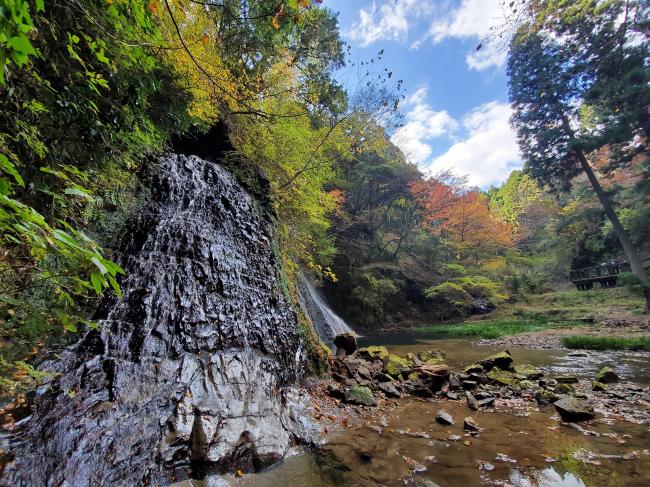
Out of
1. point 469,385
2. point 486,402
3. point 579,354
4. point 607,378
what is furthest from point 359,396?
point 579,354

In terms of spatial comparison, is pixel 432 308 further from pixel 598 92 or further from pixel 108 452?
pixel 108 452

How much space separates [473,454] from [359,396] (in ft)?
6.22

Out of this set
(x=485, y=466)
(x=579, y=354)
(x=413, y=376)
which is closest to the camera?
(x=485, y=466)

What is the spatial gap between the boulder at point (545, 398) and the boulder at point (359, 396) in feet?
8.55

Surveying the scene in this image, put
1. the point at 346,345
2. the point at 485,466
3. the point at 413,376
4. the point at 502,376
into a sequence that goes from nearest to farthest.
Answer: the point at 485,466 → the point at 413,376 → the point at 502,376 → the point at 346,345

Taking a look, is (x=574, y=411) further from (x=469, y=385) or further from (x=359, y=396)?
(x=359, y=396)

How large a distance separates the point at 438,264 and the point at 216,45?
1966 centimetres

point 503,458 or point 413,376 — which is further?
point 413,376

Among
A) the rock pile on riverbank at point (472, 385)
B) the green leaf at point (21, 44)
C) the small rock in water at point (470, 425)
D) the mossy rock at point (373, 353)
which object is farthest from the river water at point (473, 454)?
the green leaf at point (21, 44)

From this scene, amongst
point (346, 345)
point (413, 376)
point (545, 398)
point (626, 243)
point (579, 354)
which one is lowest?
point (579, 354)

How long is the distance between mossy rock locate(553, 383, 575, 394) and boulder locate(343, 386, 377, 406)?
3278 millimetres

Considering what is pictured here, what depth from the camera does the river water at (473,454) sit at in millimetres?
2842

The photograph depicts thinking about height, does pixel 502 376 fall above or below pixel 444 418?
below

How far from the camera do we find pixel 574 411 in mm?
4066
